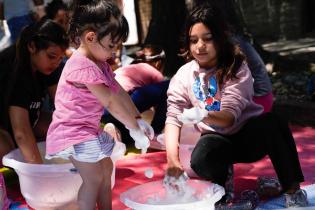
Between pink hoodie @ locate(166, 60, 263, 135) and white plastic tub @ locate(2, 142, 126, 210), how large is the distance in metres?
0.33

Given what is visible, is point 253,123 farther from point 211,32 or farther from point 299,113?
point 299,113

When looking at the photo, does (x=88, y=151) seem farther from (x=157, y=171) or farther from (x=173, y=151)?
(x=157, y=171)

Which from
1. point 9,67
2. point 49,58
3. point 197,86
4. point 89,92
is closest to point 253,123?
point 197,86

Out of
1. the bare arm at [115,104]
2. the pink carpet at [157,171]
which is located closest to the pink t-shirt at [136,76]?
the pink carpet at [157,171]

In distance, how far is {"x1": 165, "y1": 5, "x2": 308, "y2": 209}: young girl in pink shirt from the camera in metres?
2.28

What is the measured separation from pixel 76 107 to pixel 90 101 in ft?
0.20

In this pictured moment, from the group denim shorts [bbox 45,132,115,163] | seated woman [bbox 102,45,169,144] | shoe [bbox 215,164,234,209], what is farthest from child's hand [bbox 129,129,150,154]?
seated woman [bbox 102,45,169,144]

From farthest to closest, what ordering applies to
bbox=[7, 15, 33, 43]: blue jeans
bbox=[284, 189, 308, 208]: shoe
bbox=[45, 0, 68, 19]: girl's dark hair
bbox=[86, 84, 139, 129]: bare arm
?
1. bbox=[7, 15, 33, 43]: blue jeans
2. bbox=[45, 0, 68, 19]: girl's dark hair
3. bbox=[284, 189, 308, 208]: shoe
4. bbox=[86, 84, 139, 129]: bare arm

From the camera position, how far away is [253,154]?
2.37 metres

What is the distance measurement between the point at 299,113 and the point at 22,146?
6.61 ft

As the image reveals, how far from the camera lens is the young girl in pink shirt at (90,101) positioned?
2.05 meters

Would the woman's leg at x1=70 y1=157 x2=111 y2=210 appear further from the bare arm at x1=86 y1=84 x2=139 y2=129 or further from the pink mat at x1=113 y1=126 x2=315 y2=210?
the pink mat at x1=113 y1=126 x2=315 y2=210

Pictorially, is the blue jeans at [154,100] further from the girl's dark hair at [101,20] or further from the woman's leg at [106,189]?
the girl's dark hair at [101,20]

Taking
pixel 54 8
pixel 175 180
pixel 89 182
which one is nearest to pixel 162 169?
pixel 175 180
